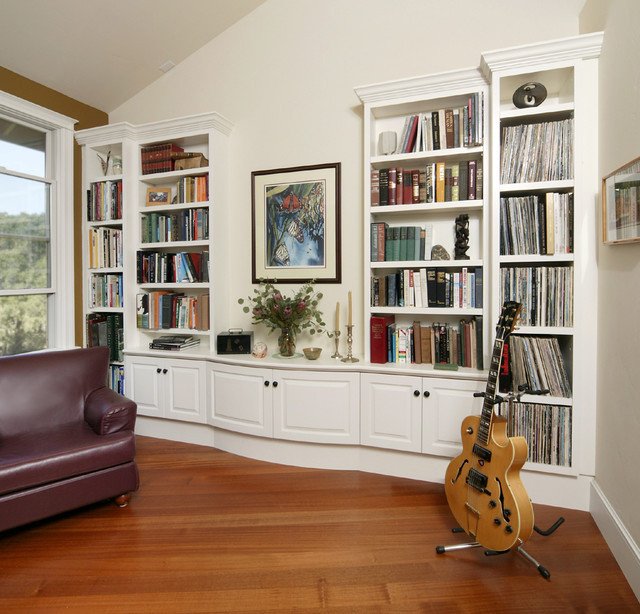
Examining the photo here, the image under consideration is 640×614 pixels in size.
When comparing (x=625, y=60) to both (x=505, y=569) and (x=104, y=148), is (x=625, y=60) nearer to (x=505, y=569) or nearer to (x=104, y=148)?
(x=505, y=569)

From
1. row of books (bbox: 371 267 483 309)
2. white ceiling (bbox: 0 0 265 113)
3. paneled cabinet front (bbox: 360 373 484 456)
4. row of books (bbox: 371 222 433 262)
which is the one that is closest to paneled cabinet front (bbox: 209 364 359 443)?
paneled cabinet front (bbox: 360 373 484 456)

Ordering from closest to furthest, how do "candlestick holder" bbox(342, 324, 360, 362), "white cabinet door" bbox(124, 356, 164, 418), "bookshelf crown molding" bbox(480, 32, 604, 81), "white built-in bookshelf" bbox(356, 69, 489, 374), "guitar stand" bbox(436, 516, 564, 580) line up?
"guitar stand" bbox(436, 516, 564, 580) → "bookshelf crown molding" bbox(480, 32, 604, 81) → "white built-in bookshelf" bbox(356, 69, 489, 374) → "candlestick holder" bbox(342, 324, 360, 362) → "white cabinet door" bbox(124, 356, 164, 418)

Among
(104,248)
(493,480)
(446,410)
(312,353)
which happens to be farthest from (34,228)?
(493,480)

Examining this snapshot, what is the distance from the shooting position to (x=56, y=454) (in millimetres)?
2186

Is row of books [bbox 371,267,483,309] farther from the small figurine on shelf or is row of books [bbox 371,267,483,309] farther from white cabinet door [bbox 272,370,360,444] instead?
white cabinet door [bbox 272,370,360,444]

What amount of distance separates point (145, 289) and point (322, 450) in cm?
206

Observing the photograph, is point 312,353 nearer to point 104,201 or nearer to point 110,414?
point 110,414

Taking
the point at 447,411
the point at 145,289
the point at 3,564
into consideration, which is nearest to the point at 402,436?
the point at 447,411

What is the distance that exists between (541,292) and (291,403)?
65.6 inches

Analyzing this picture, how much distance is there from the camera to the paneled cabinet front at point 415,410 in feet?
8.39

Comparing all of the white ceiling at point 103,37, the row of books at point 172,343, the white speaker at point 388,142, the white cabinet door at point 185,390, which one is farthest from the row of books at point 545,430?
the white ceiling at point 103,37

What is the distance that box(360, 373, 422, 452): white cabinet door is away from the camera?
8.70ft

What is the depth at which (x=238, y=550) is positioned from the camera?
2.02 meters

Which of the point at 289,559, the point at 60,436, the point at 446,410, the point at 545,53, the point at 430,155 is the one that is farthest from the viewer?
the point at 430,155
